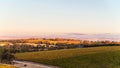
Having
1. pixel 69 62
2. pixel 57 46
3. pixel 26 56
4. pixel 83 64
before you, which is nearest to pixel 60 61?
pixel 69 62

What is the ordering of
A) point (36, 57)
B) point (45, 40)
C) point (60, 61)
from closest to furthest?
point (60, 61)
point (36, 57)
point (45, 40)

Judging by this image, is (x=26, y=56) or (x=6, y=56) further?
(x=26, y=56)

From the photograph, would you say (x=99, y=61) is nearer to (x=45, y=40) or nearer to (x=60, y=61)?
(x=60, y=61)

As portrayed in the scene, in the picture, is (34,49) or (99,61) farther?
(34,49)

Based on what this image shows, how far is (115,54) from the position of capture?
3045cm

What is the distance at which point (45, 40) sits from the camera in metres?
47.4

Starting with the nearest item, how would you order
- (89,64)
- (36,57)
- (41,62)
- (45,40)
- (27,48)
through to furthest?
(89,64), (41,62), (36,57), (27,48), (45,40)

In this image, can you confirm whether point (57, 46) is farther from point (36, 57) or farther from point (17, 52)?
point (36, 57)

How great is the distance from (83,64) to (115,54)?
546cm

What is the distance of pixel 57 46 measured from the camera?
44.9 m

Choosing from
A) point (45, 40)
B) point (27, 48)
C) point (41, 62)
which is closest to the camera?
point (41, 62)

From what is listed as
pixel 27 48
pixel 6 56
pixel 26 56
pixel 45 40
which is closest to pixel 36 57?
pixel 26 56

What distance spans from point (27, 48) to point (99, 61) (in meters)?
18.1

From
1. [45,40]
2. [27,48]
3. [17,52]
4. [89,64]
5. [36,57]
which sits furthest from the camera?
[45,40]
